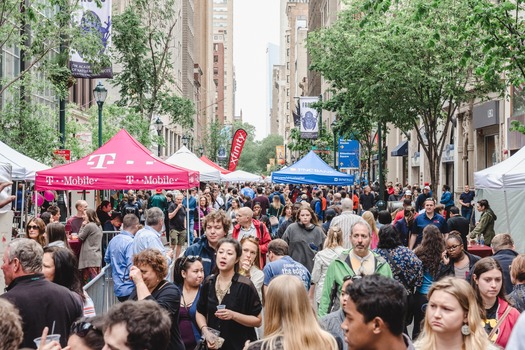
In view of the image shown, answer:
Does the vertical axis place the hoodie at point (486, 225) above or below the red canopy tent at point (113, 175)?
below

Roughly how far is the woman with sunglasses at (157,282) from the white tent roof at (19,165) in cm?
856

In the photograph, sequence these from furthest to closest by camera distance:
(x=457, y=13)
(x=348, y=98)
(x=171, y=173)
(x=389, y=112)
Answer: (x=348, y=98) < (x=389, y=112) < (x=457, y=13) < (x=171, y=173)

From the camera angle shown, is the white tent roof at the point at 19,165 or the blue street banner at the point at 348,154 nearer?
the white tent roof at the point at 19,165

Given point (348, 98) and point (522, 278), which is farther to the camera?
point (348, 98)

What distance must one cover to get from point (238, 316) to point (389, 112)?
2150 cm

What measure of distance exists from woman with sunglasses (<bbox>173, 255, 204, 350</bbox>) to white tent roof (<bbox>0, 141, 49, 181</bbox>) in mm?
7632

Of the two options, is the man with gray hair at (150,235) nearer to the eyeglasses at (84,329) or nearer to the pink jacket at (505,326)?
the pink jacket at (505,326)

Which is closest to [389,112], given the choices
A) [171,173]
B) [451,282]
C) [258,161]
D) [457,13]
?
[457,13]

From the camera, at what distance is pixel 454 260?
9.76 m

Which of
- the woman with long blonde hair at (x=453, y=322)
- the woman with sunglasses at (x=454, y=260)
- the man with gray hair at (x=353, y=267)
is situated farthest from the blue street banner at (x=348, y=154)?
the woman with long blonde hair at (x=453, y=322)

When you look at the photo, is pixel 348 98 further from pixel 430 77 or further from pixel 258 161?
pixel 258 161

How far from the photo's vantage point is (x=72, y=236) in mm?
15781

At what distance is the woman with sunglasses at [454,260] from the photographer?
9.66m

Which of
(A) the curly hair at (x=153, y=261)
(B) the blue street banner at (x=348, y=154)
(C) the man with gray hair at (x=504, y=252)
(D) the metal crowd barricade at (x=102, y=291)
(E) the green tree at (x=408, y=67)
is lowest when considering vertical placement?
(D) the metal crowd barricade at (x=102, y=291)
